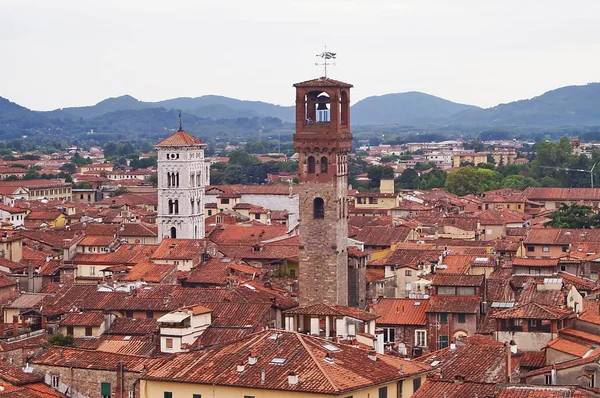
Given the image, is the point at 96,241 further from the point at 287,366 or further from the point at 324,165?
the point at 287,366

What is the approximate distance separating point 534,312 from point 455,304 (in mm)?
6564

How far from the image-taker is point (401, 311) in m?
46.5

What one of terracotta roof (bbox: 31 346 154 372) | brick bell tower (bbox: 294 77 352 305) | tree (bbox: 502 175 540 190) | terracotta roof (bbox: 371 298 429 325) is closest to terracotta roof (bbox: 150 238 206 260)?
brick bell tower (bbox: 294 77 352 305)

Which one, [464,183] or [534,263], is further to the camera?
[464,183]

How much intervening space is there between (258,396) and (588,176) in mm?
111829

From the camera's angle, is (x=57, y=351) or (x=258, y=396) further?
(x=57, y=351)

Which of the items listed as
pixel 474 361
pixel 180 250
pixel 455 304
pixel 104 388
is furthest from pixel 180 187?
pixel 474 361

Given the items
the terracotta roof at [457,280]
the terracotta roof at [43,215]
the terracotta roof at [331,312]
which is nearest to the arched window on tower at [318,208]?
the terracotta roof at [457,280]

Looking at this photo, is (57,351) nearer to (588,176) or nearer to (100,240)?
(100,240)

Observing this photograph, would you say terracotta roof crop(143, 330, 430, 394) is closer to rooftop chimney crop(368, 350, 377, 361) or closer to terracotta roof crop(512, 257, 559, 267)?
rooftop chimney crop(368, 350, 377, 361)

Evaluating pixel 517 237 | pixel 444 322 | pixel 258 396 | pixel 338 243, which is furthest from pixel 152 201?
pixel 258 396

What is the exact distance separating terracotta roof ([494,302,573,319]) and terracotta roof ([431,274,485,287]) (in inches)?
232

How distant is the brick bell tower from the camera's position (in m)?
53.4

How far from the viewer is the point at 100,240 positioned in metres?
69.3
